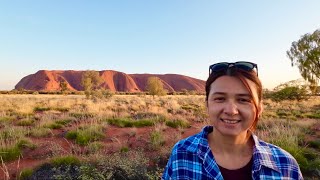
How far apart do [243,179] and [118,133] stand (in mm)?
8406

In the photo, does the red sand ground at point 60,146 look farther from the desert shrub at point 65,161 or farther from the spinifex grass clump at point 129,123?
the spinifex grass clump at point 129,123

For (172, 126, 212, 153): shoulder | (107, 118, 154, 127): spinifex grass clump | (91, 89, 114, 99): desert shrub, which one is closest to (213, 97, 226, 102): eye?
(172, 126, 212, 153): shoulder

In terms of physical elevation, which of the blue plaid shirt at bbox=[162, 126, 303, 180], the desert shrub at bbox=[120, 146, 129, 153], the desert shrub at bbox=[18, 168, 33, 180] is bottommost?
the desert shrub at bbox=[18, 168, 33, 180]

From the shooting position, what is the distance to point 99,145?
7469 millimetres

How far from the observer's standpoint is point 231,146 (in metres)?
1.80

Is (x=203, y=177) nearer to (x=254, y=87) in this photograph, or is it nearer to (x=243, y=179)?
(x=243, y=179)

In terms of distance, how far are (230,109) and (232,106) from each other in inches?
0.8

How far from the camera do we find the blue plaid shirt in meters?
1.63

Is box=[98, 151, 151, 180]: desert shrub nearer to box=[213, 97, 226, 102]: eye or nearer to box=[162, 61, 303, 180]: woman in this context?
box=[162, 61, 303, 180]: woman

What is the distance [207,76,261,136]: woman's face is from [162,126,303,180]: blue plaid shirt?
16 centimetres

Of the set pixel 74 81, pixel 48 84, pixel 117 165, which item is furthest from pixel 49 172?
pixel 74 81

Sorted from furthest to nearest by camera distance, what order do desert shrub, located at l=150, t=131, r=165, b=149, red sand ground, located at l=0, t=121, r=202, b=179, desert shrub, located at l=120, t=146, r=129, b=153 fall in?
1. desert shrub, located at l=150, t=131, r=165, b=149
2. desert shrub, located at l=120, t=146, r=129, b=153
3. red sand ground, located at l=0, t=121, r=202, b=179

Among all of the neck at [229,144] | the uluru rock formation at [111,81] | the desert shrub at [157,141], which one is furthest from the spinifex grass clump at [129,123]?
the uluru rock formation at [111,81]

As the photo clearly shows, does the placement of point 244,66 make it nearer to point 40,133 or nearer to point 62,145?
point 62,145
